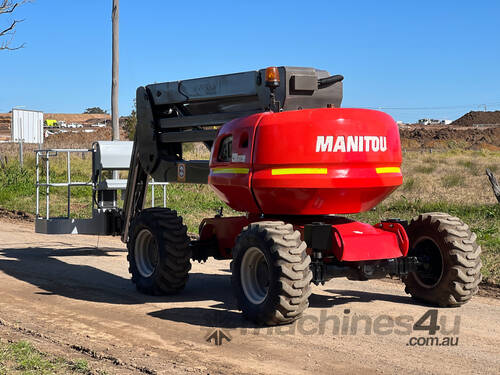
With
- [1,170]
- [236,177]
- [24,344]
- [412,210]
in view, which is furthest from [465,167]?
[24,344]

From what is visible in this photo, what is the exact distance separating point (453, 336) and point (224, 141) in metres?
3.39

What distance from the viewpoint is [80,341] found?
727cm

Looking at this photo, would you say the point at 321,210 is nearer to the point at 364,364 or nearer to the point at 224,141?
the point at 224,141

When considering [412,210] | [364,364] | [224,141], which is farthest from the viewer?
[412,210]

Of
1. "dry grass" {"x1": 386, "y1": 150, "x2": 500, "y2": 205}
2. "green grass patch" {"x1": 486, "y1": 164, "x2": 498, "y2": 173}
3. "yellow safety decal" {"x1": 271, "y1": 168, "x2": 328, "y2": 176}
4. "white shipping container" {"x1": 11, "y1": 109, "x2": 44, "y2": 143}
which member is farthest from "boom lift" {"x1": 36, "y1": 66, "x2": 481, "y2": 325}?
"green grass patch" {"x1": 486, "y1": 164, "x2": 498, "y2": 173}

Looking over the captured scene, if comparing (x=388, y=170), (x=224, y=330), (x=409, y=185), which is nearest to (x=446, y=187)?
(x=409, y=185)

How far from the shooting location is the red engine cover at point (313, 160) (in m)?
7.89

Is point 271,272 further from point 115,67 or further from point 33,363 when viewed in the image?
point 115,67

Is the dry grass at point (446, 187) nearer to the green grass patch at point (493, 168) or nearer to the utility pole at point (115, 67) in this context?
the green grass patch at point (493, 168)

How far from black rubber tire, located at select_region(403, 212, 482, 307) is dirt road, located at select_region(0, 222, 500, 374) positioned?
19cm

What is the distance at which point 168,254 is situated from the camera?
933 centimetres

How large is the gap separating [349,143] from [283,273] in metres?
1.63

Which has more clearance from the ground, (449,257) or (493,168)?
(493,168)

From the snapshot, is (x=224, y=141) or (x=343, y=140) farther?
(x=224, y=141)
